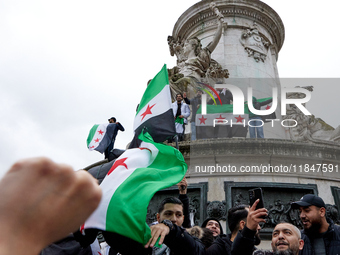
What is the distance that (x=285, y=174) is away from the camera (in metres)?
8.07

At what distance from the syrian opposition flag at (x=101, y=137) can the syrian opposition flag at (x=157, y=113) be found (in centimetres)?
351

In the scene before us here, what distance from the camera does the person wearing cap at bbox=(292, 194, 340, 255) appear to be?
160 inches

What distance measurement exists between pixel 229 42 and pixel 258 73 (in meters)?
1.93

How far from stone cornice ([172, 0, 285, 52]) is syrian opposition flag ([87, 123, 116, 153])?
9546mm

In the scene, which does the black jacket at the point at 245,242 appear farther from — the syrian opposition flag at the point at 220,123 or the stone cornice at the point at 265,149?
the syrian opposition flag at the point at 220,123

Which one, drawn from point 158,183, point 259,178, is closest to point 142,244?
point 158,183

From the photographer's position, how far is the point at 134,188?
3.29m

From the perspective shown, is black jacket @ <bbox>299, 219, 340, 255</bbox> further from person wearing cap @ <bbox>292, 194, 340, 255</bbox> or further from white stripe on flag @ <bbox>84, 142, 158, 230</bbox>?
white stripe on flag @ <bbox>84, 142, 158, 230</bbox>

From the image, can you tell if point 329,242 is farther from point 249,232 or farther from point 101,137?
point 101,137

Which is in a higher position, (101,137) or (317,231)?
(101,137)

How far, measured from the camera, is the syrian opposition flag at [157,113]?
5141 millimetres

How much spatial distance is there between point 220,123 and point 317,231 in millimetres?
6180

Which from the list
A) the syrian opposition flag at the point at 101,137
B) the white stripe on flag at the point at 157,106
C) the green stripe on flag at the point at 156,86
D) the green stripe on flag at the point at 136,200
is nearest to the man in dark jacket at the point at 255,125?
the syrian opposition flag at the point at 101,137

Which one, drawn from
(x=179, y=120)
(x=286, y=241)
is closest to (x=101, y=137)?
(x=179, y=120)
